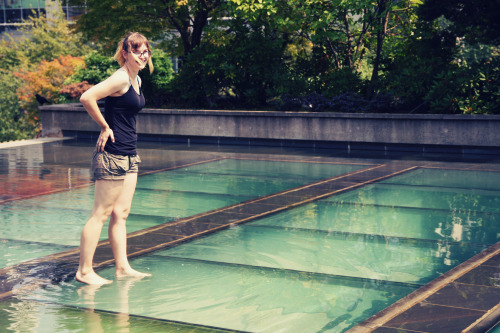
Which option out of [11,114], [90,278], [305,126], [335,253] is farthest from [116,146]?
[11,114]

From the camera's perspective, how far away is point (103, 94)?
5.76 meters

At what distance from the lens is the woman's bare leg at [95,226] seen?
6.01 m

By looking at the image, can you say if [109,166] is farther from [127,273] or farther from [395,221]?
[395,221]

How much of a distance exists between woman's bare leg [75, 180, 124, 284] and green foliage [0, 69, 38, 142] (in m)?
35.7

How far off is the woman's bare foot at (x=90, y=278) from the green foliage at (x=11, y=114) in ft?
117

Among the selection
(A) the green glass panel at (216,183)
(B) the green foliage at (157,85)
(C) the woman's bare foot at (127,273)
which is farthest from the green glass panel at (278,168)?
(B) the green foliage at (157,85)

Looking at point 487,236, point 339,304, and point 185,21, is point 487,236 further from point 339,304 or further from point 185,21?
point 185,21

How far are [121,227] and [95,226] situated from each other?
26cm

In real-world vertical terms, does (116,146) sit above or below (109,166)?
above

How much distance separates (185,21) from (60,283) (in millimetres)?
16828

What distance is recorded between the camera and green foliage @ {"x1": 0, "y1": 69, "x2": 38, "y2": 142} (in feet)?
132

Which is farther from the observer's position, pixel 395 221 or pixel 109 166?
pixel 395 221

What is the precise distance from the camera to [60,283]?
6121mm

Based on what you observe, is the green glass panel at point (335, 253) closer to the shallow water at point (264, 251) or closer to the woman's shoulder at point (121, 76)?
the shallow water at point (264, 251)
